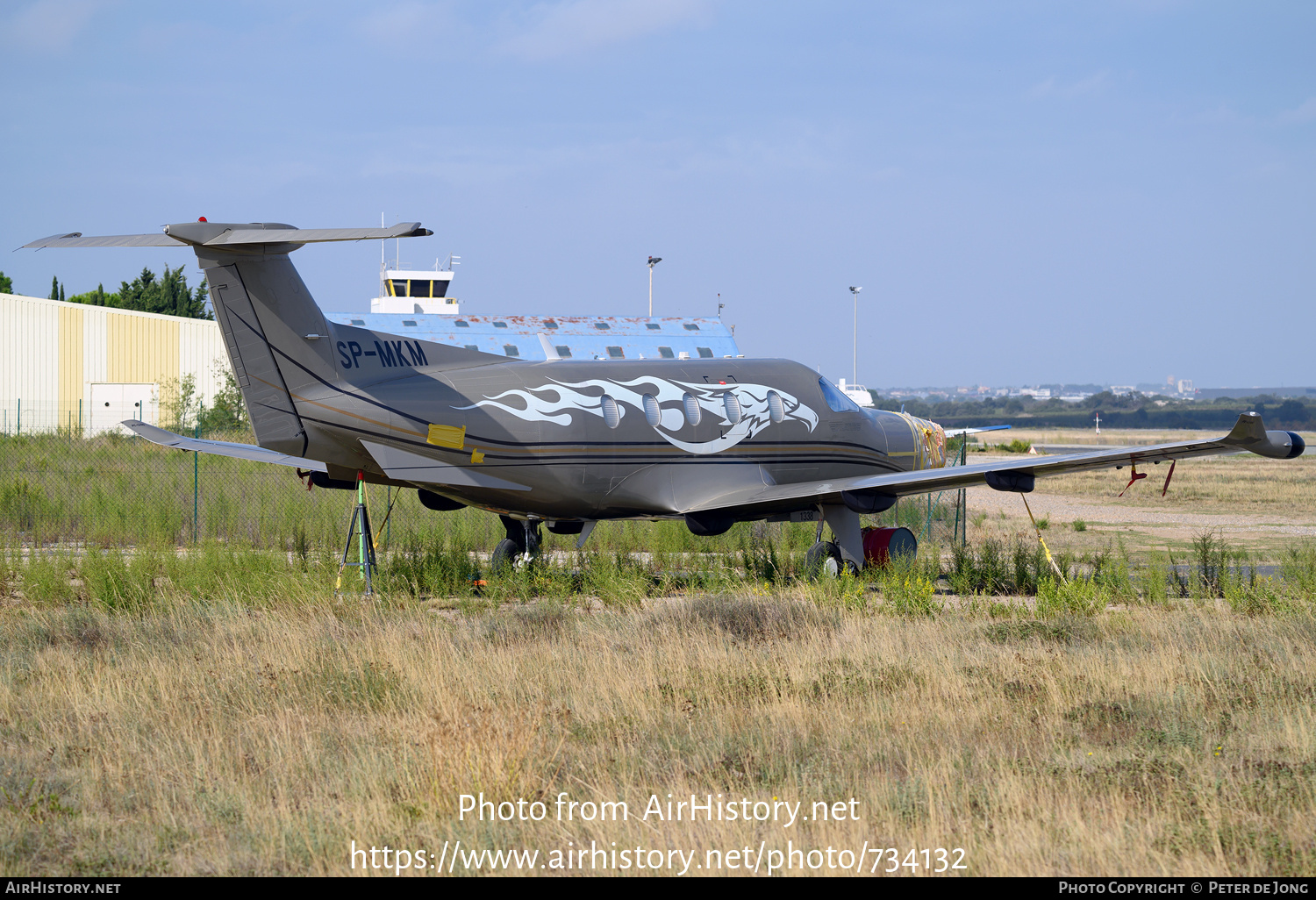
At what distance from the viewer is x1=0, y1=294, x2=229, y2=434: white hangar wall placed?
4859 cm

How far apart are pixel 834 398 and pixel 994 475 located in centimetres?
367

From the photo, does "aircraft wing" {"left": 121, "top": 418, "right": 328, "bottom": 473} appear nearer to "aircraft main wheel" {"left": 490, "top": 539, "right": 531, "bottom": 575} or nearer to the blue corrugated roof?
"aircraft main wheel" {"left": 490, "top": 539, "right": 531, "bottom": 575}

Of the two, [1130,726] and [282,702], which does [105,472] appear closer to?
[282,702]

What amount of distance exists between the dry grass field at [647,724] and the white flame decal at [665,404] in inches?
90.2

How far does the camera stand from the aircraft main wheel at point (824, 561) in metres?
16.2

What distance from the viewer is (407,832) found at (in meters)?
6.13

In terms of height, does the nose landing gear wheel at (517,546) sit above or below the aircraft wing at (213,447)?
below

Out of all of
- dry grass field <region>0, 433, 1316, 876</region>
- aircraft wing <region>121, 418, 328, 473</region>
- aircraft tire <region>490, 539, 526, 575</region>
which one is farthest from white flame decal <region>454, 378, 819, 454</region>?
aircraft wing <region>121, 418, 328, 473</region>

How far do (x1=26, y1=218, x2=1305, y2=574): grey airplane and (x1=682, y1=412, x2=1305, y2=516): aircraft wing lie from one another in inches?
1.4

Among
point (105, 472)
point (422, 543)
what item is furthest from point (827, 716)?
point (105, 472)

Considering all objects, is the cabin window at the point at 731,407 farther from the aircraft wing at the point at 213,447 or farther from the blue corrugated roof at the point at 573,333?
the blue corrugated roof at the point at 573,333

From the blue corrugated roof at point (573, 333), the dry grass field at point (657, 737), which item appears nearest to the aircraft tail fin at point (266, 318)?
the dry grass field at point (657, 737)

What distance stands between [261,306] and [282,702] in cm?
562

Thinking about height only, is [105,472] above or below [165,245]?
below
